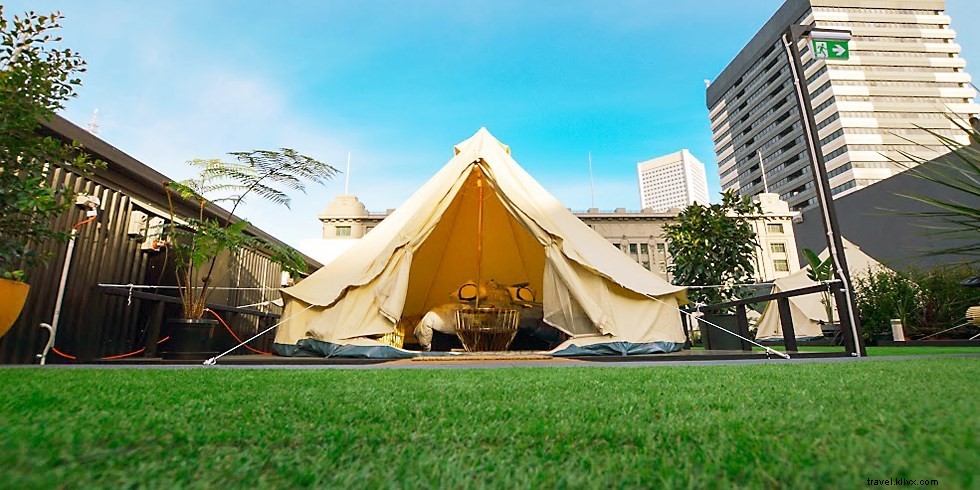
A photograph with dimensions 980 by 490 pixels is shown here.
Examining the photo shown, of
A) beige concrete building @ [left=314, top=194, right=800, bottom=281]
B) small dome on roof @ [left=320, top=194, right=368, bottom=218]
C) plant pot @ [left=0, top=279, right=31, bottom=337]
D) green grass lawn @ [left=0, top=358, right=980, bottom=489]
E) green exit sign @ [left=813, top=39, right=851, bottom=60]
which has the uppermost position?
small dome on roof @ [left=320, top=194, right=368, bottom=218]

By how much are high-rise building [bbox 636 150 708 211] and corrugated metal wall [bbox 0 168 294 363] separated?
80561 mm

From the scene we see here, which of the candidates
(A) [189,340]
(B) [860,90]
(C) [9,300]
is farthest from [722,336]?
(B) [860,90]

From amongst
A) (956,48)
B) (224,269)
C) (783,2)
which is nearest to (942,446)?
(224,269)

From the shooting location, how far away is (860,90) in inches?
1302

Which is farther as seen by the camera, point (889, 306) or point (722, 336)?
point (889, 306)

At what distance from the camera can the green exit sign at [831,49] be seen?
3.53 meters

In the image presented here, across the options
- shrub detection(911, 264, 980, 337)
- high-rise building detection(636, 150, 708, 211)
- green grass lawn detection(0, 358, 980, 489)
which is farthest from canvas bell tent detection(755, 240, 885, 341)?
high-rise building detection(636, 150, 708, 211)

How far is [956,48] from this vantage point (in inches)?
1366

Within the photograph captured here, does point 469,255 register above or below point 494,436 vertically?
above

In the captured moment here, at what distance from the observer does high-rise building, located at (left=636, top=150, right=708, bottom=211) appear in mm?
77250

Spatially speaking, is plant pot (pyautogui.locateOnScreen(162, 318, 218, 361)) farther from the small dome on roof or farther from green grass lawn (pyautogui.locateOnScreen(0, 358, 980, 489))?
the small dome on roof

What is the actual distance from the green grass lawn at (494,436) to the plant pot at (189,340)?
1.57 meters

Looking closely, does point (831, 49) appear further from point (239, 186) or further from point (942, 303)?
point (239, 186)

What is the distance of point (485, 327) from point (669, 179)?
8429 centimetres
